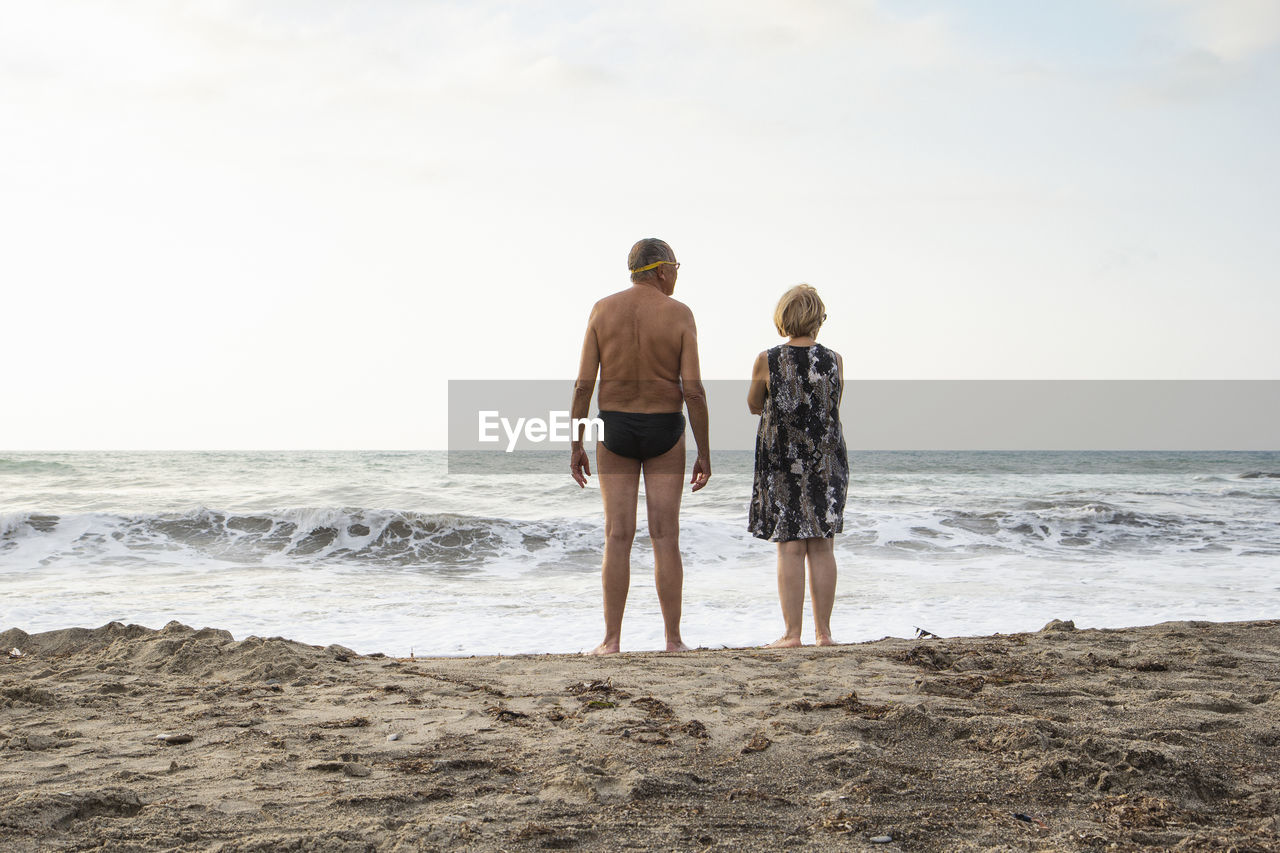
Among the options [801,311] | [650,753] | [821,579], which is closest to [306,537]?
[821,579]

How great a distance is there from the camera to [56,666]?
3.37 m

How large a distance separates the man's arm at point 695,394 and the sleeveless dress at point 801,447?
340mm

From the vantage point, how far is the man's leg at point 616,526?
3865 millimetres

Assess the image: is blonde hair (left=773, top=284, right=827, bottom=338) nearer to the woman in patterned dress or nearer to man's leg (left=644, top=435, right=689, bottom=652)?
the woman in patterned dress

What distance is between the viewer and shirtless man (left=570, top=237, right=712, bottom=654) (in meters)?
3.81

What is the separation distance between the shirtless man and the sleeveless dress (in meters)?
0.36

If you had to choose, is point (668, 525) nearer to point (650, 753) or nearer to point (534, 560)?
point (650, 753)

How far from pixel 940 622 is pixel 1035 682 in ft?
8.94

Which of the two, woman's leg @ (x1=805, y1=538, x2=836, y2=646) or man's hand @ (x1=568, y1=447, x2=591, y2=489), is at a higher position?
man's hand @ (x1=568, y1=447, x2=591, y2=489)

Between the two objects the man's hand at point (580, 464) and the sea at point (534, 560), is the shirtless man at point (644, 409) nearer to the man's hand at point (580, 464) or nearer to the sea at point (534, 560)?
the man's hand at point (580, 464)

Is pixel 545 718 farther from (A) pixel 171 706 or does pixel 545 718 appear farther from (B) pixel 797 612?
(B) pixel 797 612

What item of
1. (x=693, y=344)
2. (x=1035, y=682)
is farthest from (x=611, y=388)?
(x=1035, y=682)

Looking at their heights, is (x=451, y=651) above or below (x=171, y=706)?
below

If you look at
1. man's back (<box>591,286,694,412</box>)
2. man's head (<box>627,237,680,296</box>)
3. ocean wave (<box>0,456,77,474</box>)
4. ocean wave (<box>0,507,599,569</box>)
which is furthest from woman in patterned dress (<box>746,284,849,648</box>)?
ocean wave (<box>0,456,77,474</box>)
